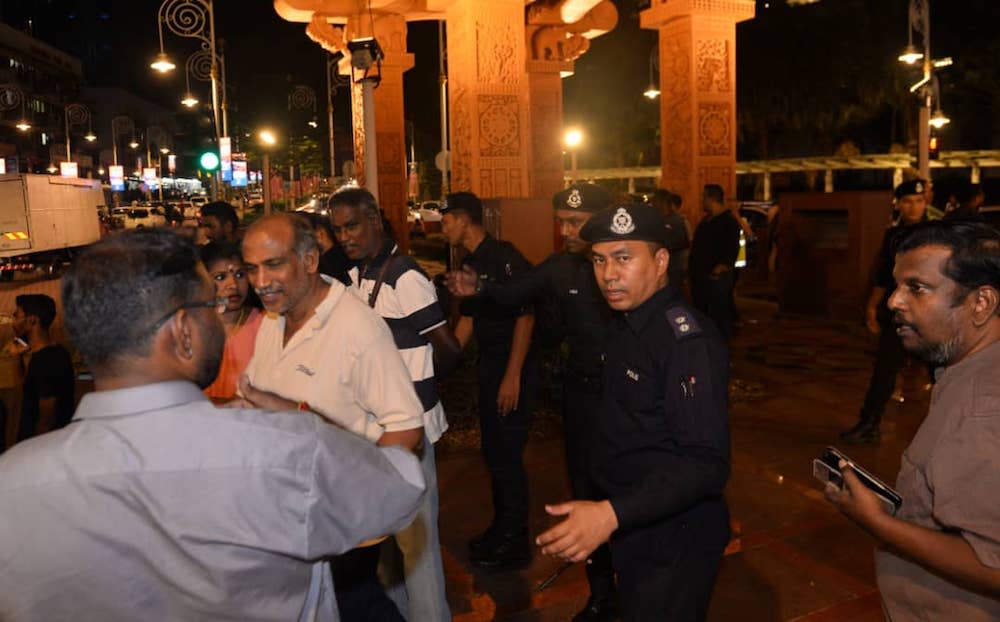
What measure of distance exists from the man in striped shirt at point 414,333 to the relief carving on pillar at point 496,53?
6.70 metres

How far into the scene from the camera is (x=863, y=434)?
6.96 meters

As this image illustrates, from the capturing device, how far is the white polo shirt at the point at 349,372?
2.87 meters

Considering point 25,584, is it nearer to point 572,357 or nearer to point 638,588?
point 638,588

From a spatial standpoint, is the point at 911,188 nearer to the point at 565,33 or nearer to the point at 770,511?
the point at 770,511

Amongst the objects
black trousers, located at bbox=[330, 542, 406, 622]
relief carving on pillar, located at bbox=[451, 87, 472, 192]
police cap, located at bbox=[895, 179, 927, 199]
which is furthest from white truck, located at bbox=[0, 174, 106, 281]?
black trousers, located at bbox=[330, 542, 406, 622]

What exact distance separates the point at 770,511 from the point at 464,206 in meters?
2.91

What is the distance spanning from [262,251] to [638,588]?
179cm

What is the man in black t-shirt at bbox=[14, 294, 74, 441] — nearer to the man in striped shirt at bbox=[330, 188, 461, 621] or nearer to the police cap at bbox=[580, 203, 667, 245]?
the man in striped shirt at bbox=[330, 188, 461, 621]

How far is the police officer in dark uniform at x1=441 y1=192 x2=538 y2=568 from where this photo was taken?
4.91 meters

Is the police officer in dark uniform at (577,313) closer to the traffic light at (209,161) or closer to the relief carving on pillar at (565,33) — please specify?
the relief carving on pillar at (565,33)

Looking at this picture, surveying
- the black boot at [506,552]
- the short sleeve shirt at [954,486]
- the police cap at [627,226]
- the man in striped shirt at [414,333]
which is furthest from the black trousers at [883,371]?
the short sleeve shirt at [954,486]

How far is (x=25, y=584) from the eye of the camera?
5.01 feet

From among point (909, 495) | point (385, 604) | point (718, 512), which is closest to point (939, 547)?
point (909, 495)

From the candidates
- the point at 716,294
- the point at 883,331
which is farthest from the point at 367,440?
the point at 716,294
